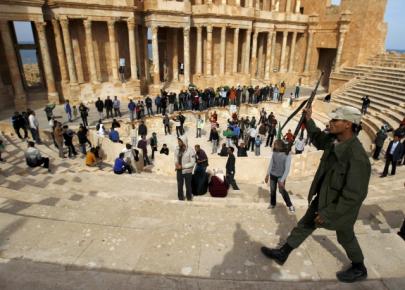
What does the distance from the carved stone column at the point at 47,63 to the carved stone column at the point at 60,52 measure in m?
0.82

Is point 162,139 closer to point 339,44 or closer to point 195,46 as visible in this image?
point 195,46

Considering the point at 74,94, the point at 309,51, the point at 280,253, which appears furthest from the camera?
the point at 309,51

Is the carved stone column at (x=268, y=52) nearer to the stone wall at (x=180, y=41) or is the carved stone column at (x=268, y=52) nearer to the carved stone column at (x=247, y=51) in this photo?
the stone wall at (x=180, y=41)

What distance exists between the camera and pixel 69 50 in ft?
61.5

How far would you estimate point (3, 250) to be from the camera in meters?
3.65

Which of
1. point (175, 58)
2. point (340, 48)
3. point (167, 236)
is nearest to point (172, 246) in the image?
point (167, 236)

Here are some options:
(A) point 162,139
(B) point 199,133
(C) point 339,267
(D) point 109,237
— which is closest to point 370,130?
(B) point 199,133

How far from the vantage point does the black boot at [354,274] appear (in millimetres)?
3188

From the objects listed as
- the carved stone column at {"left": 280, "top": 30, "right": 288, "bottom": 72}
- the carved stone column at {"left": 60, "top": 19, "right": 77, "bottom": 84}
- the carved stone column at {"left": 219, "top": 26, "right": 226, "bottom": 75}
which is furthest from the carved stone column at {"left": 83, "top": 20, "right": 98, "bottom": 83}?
the carved stone column at {"left": 280, "top": 30, "right": 288, "bottom": 72}

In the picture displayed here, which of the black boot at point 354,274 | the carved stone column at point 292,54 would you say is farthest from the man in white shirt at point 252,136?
the carved stone column at point 292,54

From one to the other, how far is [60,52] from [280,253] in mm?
20154

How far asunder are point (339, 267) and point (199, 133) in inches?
498

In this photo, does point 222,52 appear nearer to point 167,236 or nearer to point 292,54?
point 292,54

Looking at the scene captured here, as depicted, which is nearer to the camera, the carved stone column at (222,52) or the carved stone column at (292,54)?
the carved stone column at (222,52)
